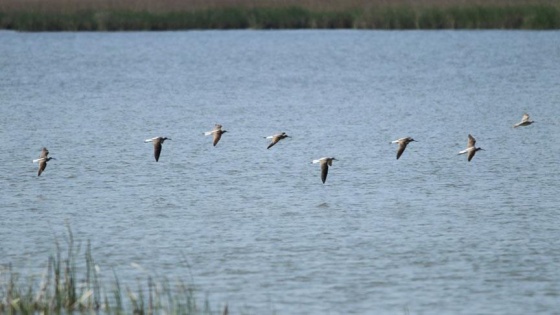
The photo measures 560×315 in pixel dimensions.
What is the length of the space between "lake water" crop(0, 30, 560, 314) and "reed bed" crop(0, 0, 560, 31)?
6675 mm

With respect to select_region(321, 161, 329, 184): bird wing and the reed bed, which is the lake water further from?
the reed bed

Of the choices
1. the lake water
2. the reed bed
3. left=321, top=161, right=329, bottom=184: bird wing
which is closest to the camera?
the lake water

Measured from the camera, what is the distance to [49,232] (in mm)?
16234

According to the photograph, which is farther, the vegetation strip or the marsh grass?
the vegetation strip

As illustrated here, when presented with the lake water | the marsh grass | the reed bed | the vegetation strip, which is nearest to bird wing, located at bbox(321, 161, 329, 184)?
the lake water

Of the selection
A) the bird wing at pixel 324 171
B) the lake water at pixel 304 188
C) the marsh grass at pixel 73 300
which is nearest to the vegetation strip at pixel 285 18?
the lake water at pixel 304 188

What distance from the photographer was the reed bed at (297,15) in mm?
49312

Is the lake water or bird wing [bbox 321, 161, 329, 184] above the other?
bird wing [bbox 321, 161, 329, 184]

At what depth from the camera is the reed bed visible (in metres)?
49.3

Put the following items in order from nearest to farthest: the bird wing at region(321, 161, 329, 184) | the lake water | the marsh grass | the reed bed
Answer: the marsh grass
the lake water
the bird wing at region(321, 161, 329, 184)
the reed bed

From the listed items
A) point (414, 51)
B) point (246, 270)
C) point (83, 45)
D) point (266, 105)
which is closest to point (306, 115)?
point (266, 105)

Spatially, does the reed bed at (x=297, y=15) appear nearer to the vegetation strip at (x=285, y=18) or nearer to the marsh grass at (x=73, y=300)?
the vegetation strip at (x=285, y=18)

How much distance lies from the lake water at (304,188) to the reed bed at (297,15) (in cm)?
668

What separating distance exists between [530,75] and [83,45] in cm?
2560
